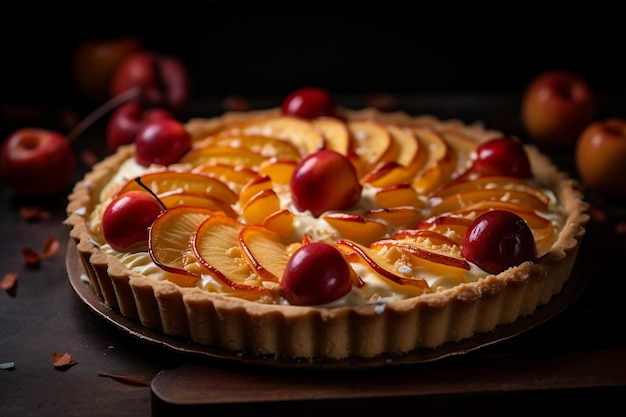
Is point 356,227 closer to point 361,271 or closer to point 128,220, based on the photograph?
point 361,271

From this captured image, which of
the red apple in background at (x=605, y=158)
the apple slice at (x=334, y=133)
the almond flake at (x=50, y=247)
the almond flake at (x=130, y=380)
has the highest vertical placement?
the apple slice at (x=334, y=133)

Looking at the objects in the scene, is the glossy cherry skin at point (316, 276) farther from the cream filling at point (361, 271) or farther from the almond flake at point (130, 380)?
the almond flake at point (130, 380)

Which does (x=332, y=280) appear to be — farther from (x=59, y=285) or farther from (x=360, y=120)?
(x=360, y=120)

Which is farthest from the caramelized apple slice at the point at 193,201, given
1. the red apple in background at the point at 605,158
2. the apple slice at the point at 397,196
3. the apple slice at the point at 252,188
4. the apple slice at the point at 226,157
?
the red apple in background at the point at 605,158

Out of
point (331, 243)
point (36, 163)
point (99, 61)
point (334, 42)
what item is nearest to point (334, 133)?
point (331, 243)

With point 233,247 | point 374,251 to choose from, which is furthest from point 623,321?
point 233,247

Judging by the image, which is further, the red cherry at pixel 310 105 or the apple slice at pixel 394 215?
the red cherry at pixel 310 105
